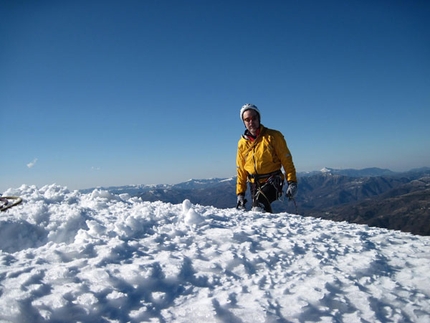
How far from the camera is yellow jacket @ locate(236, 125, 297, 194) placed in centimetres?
803

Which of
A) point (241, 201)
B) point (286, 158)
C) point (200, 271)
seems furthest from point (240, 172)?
point (200, 271)

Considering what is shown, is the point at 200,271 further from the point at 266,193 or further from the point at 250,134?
the point at 250,134

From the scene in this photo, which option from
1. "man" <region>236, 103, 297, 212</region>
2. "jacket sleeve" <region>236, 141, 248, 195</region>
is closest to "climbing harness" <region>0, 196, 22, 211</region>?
"man" <region>236, 103, 297, 212</region>

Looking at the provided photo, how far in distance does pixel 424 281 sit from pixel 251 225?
2807 millimetres

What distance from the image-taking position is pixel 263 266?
11.9ft

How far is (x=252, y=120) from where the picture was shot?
840 cm

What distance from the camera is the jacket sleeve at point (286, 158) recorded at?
798 centimetres

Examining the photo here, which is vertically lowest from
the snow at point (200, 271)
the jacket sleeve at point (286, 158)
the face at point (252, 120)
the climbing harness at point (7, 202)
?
the snow at point (200, 271)

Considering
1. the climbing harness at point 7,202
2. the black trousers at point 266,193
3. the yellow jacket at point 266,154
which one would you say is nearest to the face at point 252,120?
the yellow jacket at point 266,154

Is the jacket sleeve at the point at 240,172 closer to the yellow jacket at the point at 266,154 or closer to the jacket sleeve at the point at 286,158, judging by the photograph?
the yellow jacket at the point at 266,154

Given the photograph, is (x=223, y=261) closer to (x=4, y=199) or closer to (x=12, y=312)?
(x=12, y=312)

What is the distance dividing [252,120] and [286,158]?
5.61 feet

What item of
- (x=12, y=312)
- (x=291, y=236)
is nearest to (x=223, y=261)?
(x=291, y=236)

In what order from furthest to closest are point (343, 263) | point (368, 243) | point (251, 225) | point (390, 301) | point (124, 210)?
point (124, 210) → point (251, 225) → point (368, 243) → point (343, 263) → point (390, 301)
